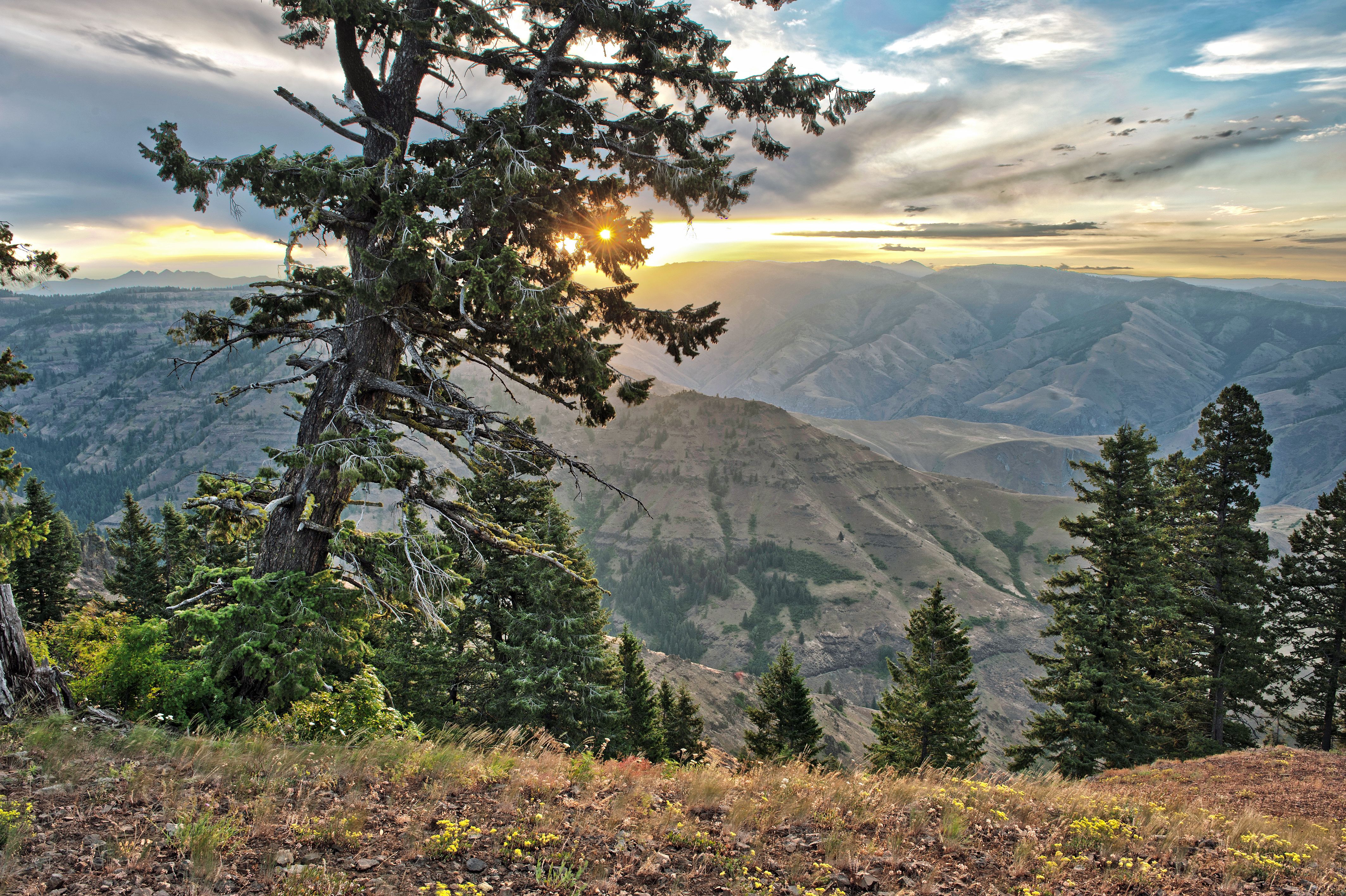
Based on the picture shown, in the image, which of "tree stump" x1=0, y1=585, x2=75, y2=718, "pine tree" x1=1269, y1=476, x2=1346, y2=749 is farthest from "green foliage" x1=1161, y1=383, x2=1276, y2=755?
"tree stump" x1=0, y1=585, x2=75, y2=718

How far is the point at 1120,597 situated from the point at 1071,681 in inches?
152

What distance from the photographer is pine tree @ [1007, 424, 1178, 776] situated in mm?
24922

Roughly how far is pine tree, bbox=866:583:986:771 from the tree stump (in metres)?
30.1

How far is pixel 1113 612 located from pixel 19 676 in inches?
1214

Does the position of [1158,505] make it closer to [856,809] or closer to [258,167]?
[856,809]

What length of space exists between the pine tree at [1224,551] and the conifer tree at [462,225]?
110 feet

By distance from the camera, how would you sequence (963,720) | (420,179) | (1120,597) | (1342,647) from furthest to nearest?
(1342,647), (963,720), (1120,597), (420,179)

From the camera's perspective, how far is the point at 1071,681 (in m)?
24.9

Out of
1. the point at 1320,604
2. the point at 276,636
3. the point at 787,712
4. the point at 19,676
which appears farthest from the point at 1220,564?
the point at 19,676

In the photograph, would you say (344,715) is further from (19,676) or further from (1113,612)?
(1113,612)

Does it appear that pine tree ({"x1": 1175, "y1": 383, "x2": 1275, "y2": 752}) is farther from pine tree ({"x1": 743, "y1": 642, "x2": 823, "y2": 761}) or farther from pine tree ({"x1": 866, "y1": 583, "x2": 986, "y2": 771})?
pine tree ({"x1": 743, "y1": 642, "x2": 823, "y2": 761})

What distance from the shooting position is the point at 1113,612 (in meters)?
24.7

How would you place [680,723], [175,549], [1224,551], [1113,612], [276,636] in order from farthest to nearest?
[175,549] < [680,723] < [1224,551] < [1113,612] < [276,636]

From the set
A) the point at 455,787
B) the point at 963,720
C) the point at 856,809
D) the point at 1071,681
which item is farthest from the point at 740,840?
the point at 963,720
